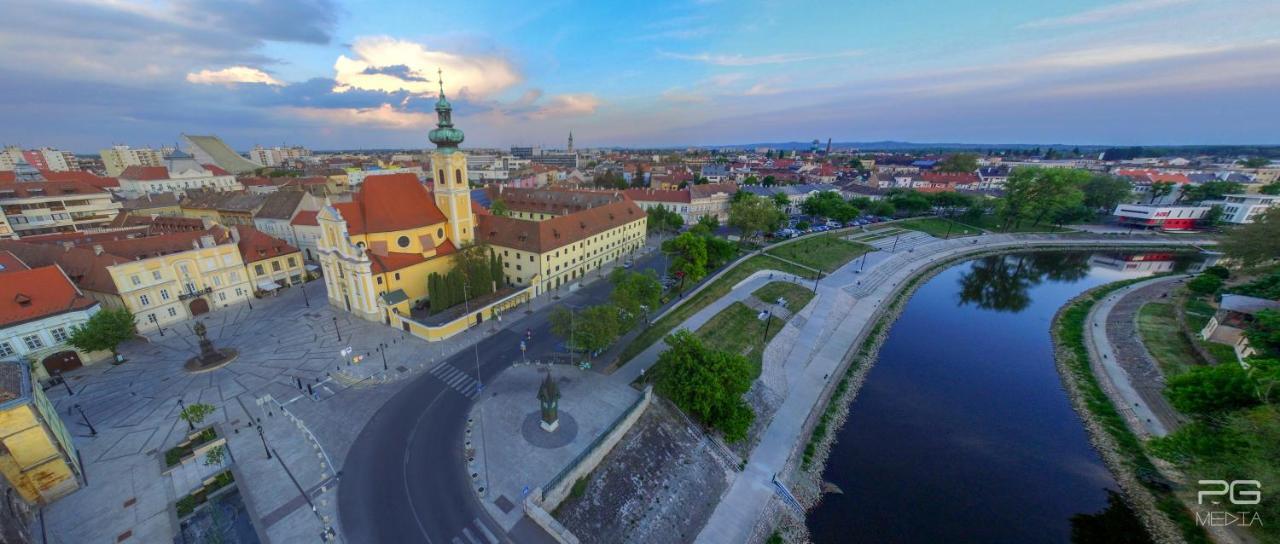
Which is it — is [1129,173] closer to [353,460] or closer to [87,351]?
[353,460]

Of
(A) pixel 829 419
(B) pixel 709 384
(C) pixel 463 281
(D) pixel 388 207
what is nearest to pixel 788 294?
(A) pixel 829 419

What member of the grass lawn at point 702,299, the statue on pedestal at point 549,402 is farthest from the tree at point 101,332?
the grass lawn at point 702,299

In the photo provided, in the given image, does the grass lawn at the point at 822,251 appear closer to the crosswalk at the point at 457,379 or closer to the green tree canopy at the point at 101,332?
the crosswalk at the point at 457,379

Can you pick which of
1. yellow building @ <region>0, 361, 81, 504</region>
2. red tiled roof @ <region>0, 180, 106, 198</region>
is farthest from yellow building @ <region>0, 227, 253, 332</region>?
red tiled roof @ <region>0, 180, 106, 198</region>

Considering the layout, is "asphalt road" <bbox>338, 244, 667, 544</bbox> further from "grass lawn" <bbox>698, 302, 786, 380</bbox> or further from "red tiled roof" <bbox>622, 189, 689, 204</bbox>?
"red tiled roof" <bbox>622, 189, 689, 204</bbox>

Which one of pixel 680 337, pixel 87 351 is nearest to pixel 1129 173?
pixel 680 337

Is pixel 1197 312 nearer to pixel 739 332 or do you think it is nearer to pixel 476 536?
pixel 739 332

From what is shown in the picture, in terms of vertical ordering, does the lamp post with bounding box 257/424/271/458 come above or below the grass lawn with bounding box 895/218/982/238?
below
